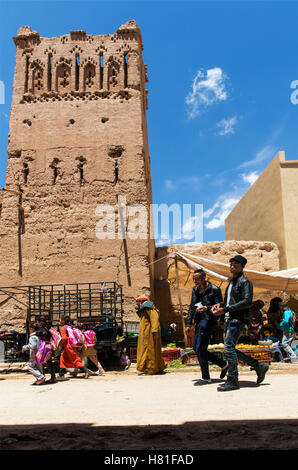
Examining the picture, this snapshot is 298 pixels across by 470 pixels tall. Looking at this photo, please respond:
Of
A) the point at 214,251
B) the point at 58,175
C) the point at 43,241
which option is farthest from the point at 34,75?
the point at 214,251

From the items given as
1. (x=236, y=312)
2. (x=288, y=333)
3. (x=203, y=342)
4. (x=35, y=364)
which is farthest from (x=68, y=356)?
(x=288, y=333)

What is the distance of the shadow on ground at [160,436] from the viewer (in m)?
2.06

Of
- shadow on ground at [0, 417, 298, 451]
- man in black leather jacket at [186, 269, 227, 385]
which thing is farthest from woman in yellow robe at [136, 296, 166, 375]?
shadow on ground at [0, 417, 298, 451]

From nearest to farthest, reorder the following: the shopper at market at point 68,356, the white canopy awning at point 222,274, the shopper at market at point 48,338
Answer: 1. the shopper at market at point 48,338
2. the shopper at market at point 68,356
3. the white canopy awning at point 222,274

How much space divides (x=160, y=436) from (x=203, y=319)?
2514 mm

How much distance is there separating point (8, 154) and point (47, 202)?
6.22 feet

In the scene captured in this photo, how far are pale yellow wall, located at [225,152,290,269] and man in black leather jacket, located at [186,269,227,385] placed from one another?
8.59 meters

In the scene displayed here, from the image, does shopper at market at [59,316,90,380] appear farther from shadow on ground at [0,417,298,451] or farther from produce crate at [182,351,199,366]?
shadow on ground at [0,417,298,451]

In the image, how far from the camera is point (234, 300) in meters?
4.30

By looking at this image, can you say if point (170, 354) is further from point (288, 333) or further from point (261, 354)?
point (288, 333)

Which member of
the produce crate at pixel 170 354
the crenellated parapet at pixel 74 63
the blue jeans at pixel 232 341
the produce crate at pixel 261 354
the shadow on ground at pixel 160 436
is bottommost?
the produce crate at pixel 170 354

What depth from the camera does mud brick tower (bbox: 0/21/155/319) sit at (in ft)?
33.5

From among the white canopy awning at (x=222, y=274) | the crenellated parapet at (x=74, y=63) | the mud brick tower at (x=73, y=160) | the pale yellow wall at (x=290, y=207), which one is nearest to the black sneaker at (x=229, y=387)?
the white canopy awning at (x=222, y=274)

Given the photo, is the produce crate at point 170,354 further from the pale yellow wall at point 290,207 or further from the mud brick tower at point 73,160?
the pale yellow wall at point 290,207
